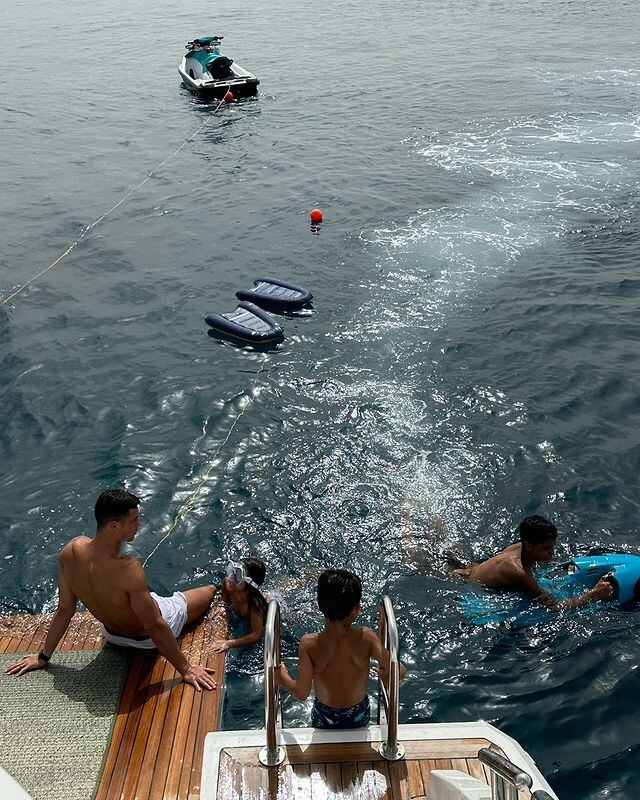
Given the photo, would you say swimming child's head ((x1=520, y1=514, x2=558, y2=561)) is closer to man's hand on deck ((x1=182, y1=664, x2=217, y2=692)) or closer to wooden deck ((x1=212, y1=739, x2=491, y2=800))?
wooden deck ((x1=212, y1=739, x2=491, y2=800))

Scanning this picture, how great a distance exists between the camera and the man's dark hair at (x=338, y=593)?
192 inches

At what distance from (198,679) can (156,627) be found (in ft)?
2.03

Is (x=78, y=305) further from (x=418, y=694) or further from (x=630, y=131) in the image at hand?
(x=630, y=131)

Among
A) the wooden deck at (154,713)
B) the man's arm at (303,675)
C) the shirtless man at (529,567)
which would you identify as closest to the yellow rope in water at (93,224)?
the wooden deck at (154,713)

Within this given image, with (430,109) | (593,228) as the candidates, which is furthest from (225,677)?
(430,109)

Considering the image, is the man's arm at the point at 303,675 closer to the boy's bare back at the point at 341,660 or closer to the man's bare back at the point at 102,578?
the boy's bare back at the point at 341,660

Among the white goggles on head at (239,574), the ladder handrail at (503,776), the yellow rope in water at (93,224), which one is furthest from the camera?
the yellow rope in water at (93,224)

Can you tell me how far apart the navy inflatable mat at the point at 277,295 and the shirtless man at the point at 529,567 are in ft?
24.0

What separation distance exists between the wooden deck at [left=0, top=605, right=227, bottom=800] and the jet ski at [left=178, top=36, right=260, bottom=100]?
27.9 m

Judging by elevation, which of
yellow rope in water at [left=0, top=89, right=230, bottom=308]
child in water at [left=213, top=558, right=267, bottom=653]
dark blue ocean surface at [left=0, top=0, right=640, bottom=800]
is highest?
child in water at [left=213, top=558, right=267, bottom=653]

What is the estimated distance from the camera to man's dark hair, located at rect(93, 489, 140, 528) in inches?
224

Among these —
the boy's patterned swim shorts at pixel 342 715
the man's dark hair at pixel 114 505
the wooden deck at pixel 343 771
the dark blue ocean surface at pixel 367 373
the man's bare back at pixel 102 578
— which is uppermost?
the man's dark hair at pixel 114 505

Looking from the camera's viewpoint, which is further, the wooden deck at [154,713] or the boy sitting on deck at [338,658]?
the wooden deck at [154,713]

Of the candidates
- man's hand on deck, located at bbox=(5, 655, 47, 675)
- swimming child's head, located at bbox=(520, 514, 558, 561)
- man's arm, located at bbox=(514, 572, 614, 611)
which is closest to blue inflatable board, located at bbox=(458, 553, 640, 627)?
man's arm, located at bbox=(514, 572, 614, 611)
